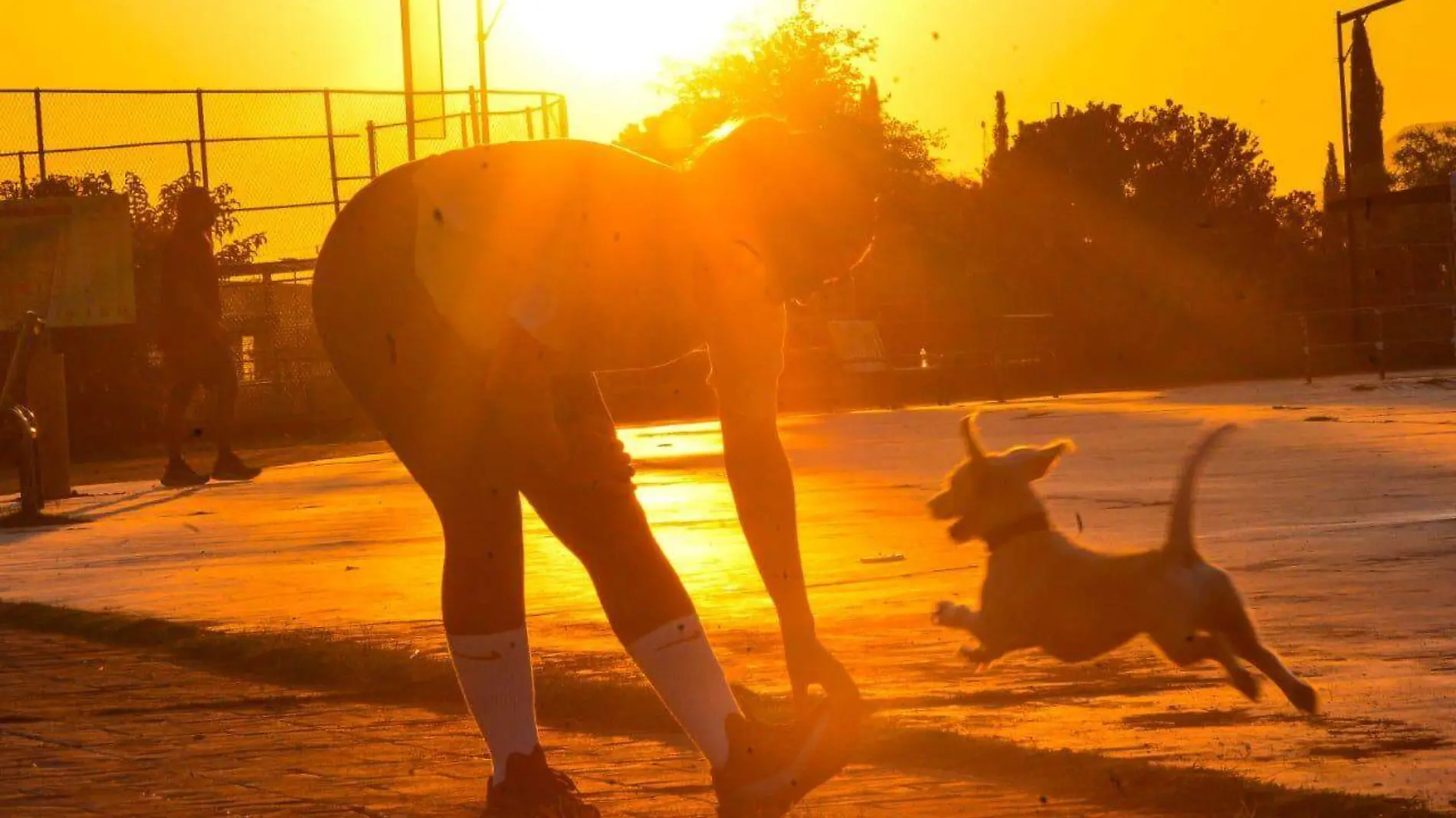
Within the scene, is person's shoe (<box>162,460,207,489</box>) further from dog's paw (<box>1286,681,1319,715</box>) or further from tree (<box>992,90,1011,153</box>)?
tree (<box>992,90,1011,153</box>)

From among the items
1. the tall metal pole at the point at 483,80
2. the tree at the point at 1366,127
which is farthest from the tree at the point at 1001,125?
the tall metal pole at the point at 483,80

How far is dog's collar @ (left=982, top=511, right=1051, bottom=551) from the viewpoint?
498 centimetres

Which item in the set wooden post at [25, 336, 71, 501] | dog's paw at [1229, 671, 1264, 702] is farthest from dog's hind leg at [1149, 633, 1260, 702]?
wooden post at [25, 336, 71, 501]

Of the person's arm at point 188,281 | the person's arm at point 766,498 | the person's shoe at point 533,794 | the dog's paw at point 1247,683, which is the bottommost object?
the person's shoe at point 533,794

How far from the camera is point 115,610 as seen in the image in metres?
9.19

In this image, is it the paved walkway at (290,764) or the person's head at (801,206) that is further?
the paved walkway at (290,764)

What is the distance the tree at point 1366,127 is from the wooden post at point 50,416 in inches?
2593

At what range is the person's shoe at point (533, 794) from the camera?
4.35 metres

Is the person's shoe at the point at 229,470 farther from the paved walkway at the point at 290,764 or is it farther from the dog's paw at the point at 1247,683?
the dog's paw at the point at 1247,683

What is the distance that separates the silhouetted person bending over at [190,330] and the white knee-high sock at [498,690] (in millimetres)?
13534

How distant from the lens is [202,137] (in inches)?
1195

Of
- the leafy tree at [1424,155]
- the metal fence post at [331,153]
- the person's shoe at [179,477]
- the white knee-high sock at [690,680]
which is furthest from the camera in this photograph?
the leafy tree at [1424,155]

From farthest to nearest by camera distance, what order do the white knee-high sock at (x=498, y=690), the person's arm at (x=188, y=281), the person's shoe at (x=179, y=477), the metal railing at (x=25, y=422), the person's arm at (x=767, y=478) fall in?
the person's shoe at (x=179, y=477), the person's arm at (x=188, y=281), the metal railing at (x=25, y=422), the white knee-high sock at (x=498, y=690), the person's arm at (x=767, y=478)

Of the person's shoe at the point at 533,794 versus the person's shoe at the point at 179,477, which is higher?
the person's shoe at the point at 179,477
